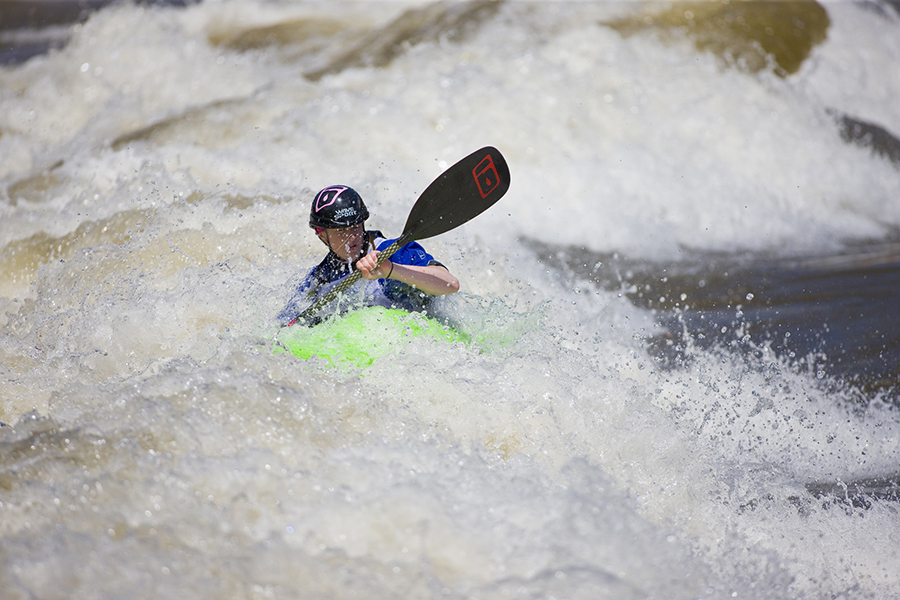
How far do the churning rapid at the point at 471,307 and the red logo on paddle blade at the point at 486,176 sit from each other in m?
0.52

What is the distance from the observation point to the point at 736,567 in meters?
2.11

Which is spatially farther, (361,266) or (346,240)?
(346,240)

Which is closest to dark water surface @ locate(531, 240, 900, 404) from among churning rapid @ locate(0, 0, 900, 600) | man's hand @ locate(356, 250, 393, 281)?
churning rapid @ locate(0, 0, 900, 600)

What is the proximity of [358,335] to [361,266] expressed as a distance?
0.29 meters

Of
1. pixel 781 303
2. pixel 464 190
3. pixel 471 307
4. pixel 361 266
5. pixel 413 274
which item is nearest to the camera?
pixel 361 266

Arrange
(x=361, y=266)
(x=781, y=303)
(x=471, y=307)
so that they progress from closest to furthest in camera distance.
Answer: (x=361, y=266) < (x=471, y=307) < (x=781, y=303)

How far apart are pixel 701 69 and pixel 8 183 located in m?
5.83

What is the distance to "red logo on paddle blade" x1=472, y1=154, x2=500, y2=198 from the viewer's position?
2658 millimetres

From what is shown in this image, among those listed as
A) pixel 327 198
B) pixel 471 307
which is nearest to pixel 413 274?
pixel 327 198

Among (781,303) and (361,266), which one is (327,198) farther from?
(781,303)

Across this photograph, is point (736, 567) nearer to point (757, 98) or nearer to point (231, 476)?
point (231, 476)

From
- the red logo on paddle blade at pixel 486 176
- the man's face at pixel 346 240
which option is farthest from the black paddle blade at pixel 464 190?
the man's face at pixel 346 240

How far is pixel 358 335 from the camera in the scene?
2.43 meters

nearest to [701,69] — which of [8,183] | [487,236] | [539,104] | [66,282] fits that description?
[539,104]
